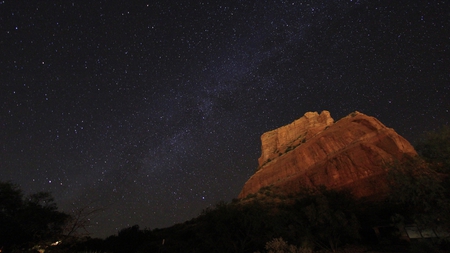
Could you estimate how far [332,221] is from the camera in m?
20.9

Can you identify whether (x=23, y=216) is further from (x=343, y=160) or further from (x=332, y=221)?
(x=343, y=160)

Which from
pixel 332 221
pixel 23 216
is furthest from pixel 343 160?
pixel 23 216

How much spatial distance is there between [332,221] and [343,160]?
32.0 metres

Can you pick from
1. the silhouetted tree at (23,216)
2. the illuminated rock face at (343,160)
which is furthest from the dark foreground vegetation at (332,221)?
the illuminated rock face at (343,160)

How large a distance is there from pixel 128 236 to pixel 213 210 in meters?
15.0

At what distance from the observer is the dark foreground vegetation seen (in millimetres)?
14648

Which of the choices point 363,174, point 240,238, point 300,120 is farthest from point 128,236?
point 300,120

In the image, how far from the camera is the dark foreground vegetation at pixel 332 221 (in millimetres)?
14648

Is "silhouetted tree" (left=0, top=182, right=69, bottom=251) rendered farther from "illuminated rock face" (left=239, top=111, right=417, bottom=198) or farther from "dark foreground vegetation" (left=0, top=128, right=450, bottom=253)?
"illuminated rock face" (left=239, top=111, right=417, bottom=198)

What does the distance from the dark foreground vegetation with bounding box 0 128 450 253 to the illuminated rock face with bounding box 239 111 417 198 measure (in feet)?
27.3

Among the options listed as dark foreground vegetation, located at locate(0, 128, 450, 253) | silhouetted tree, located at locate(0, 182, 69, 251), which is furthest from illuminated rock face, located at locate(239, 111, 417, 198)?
silhouetted tree, located at locate(0, 182, 69, 251)

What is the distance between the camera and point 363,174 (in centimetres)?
4319

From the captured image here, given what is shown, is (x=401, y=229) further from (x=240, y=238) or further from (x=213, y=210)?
(x=213, y=210)

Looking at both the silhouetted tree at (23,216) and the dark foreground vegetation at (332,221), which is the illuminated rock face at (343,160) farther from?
the silhouetted tree at (23,216)
